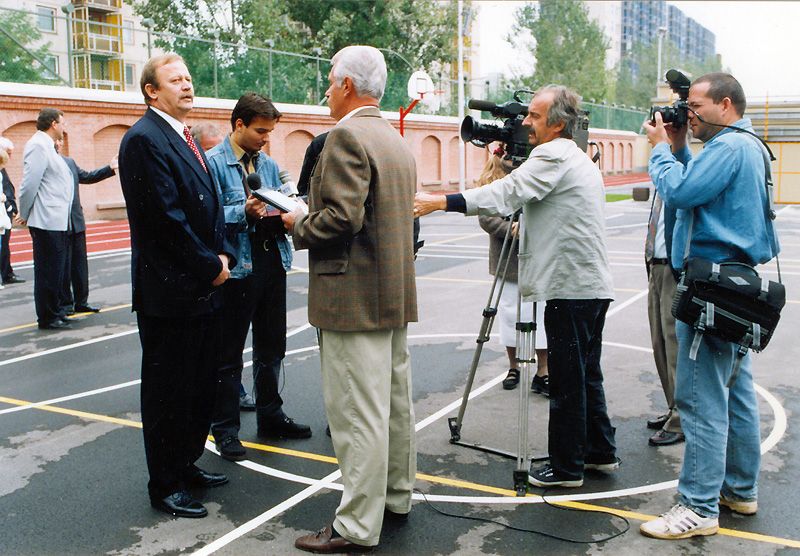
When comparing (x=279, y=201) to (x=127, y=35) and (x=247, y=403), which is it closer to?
(x=247, y=403)

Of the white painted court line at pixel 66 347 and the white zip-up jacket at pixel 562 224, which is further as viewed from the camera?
the white painted court line at pixel 66 347

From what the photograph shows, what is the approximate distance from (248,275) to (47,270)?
4.74m

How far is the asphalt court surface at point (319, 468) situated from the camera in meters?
3.91

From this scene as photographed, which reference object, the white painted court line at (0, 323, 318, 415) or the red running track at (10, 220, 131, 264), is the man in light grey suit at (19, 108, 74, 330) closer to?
the white painted court line at (0, 323, 318, 415)

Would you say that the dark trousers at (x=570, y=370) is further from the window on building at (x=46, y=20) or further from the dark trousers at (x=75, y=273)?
the window on building at (x=46, y=20)

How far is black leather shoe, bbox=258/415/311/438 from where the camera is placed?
5.36 meters

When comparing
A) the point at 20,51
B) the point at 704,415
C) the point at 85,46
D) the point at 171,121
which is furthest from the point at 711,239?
the point at 85,46

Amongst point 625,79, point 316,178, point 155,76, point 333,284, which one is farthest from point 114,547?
point 625,79

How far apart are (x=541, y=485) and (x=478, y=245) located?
1299 centimetres

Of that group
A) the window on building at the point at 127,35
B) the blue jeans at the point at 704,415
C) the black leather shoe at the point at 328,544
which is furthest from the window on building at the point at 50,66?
the blue jeans at the point at 704,415

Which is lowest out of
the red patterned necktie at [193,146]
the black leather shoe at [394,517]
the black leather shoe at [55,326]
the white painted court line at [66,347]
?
the black leather shoe at [394,517]

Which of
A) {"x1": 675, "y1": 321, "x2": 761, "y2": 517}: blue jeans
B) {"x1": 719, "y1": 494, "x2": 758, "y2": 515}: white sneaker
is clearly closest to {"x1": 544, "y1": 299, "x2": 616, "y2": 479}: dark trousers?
{"x1": 675, "y1": 321, "x2": 761, "y2": 517}: blue jeans

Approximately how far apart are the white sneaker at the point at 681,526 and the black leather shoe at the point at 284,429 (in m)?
2.27

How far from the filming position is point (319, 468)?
482 cm
